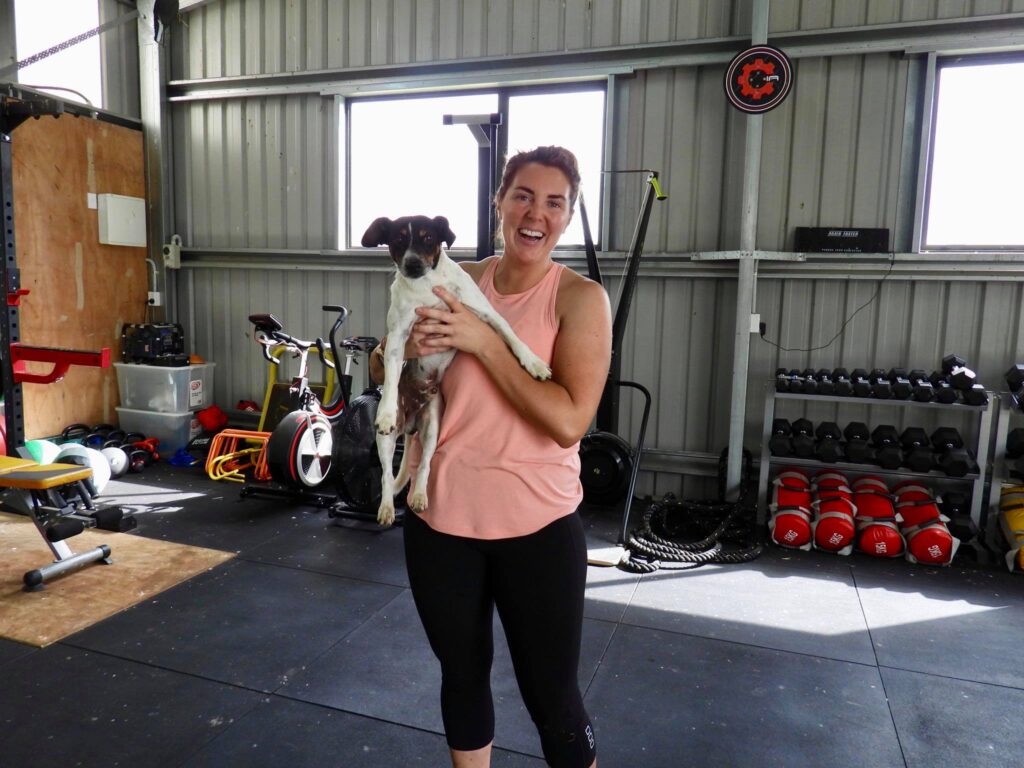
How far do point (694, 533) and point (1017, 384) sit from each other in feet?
5.88

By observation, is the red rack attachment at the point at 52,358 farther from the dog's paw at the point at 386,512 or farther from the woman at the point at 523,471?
the woman at the point at 523,471

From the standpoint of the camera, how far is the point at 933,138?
396 cm

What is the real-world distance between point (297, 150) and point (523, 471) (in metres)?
4.77

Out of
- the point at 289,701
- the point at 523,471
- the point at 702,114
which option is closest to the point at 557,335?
the point at 523,471

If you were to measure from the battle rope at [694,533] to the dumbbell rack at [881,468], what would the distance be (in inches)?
8.0

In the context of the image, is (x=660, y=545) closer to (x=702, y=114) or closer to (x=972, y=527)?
(x=972, y=527)

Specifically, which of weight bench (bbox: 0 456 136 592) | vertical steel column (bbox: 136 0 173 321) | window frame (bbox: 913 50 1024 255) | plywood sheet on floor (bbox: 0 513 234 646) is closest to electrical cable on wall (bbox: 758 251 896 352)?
window frame (bbox: 913 50 1024 255)

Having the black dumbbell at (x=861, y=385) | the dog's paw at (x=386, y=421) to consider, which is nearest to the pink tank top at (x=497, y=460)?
the dog's paw at (x=386, y=421)

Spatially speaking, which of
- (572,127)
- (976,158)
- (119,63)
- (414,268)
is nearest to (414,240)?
(414,268)

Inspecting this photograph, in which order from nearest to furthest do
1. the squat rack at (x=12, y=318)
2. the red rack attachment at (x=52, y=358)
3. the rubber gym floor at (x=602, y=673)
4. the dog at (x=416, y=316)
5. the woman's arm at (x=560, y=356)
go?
1. the woman's arm at (x=560, y=356)
2. the dog at (x=416, y=316)
3. the rubber gym floor at (x=602, y=673)
4. the red rack attachment at (x=52, y=358)
5. the squat rack at (x=12, y=318)

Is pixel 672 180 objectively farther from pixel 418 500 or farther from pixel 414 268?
pixel 418 500

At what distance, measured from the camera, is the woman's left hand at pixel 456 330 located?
1.17 m

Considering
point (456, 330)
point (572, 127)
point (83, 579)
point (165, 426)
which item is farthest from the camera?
point (165, 426)

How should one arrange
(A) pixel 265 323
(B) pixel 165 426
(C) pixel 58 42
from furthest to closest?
1. (B) pixel 165 426
2. (C) pixel 58 42
3. (A) pixel 265 323
